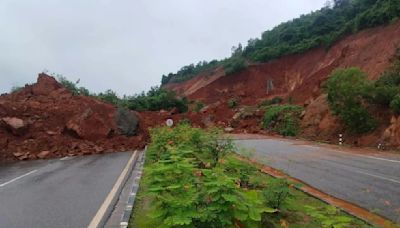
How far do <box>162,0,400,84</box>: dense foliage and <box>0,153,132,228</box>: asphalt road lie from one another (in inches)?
1600

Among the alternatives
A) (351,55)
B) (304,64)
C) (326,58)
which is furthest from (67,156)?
(304,64)

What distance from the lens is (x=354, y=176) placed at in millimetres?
14492

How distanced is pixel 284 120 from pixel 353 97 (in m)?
15.6

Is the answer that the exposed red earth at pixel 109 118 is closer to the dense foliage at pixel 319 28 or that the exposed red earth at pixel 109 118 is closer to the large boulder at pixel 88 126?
the large boulder at pixel 88 126

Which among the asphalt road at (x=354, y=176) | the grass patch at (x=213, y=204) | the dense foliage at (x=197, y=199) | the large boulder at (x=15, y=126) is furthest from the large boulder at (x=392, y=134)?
the dense foliage at (x=197, y=199)

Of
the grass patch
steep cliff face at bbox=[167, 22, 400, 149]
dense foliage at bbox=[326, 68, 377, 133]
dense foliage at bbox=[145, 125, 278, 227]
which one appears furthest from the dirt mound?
dense foliage at bbox=[145, 125, 278, 227]

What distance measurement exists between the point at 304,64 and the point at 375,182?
57954 millimetres

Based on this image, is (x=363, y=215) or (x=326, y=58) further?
(x=326, y=58)

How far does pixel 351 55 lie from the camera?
53250 millimetres

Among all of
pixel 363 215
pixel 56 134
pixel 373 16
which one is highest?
pixel 373 16

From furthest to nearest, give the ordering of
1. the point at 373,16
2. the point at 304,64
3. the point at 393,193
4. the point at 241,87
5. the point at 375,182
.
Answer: the point at 241,87
the point at 304,64
the point at 373,16
the point at 375,182
the point at 393,193

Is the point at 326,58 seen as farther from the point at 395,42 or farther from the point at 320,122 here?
the point at 320,122

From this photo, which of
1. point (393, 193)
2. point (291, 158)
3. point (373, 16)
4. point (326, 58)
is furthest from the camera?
point (326, 58)

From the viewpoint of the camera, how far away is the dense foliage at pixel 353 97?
30328 mm
